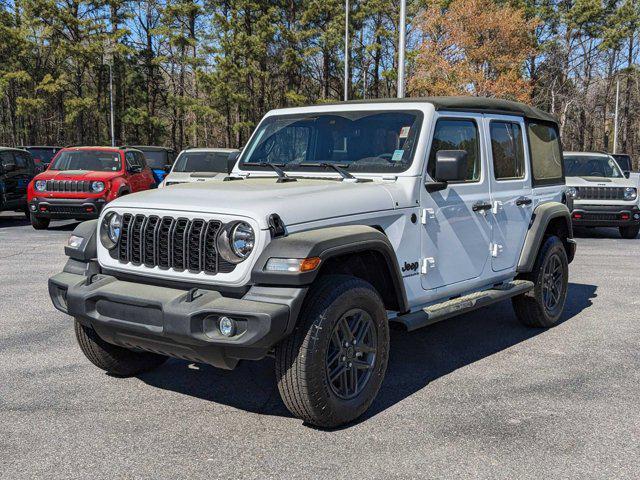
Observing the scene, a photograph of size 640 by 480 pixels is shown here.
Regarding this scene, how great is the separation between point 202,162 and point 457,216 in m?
11.3

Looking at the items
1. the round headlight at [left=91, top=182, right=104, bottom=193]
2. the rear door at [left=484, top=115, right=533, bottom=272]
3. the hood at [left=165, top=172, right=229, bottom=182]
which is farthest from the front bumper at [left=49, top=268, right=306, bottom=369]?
the round headlight at [left=91, top=182, right=104, bottom=193]

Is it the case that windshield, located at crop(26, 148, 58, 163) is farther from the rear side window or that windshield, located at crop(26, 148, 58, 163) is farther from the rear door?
the rear door

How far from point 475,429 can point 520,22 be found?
3604 centimetres

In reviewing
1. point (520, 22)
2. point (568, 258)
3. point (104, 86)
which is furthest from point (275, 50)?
point (568, 258)

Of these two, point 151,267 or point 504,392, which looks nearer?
point 151,267

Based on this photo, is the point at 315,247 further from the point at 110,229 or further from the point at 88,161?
the point at 88,161

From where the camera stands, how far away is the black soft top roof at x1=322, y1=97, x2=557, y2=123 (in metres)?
5.12

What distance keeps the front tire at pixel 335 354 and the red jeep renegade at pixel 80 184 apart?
1079 centimetres

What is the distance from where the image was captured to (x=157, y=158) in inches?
834

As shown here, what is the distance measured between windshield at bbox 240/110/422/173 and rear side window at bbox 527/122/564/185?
6.20 feet

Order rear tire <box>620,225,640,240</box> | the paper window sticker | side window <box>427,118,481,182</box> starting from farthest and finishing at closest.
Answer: rear tire <box>620,225,640,240</box> → side window <box>427,118,481,182</box> → the paper window sticker

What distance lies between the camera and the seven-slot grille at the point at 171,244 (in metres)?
3.83

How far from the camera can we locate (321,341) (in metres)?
3.76

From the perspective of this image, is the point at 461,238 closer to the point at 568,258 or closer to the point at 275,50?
the point at 568,258
